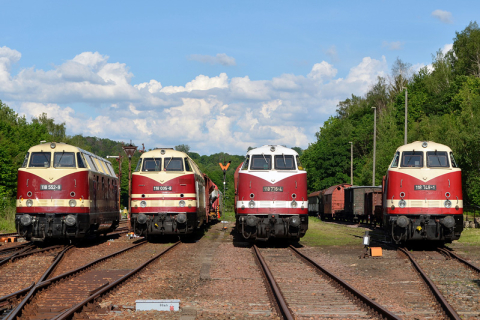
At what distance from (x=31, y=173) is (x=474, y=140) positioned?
108ft

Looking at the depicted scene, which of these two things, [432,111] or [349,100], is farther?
[349,100]

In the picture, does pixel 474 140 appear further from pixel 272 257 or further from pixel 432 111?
pixel 432 111

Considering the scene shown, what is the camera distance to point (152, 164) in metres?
21.2

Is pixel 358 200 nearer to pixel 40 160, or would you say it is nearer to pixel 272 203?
pixel 272 203

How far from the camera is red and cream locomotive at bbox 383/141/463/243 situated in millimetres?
17250

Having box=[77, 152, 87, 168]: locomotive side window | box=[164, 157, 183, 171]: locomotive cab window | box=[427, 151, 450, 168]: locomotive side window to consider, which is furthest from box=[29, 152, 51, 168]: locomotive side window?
box=[427, 151, 450, 168]: locomotive side window

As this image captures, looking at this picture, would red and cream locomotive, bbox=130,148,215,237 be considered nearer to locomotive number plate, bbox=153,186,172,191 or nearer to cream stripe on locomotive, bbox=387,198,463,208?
locomotive number plate, bbox=153,186,172,191

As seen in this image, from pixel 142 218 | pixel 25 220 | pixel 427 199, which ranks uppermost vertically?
pixel 427 199

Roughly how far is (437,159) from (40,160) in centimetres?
1351

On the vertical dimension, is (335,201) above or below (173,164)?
below

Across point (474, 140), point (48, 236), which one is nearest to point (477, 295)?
point (48, 236)

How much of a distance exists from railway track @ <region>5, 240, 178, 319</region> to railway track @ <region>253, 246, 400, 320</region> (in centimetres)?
328

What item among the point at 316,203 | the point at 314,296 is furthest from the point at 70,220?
the point at 316,203

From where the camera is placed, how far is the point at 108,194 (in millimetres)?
23172
